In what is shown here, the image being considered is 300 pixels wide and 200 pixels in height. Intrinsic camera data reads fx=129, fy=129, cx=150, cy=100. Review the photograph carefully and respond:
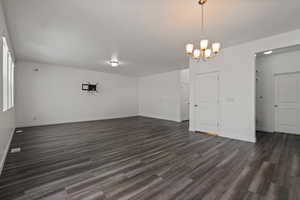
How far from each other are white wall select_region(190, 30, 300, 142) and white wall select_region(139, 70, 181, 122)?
3.05 m

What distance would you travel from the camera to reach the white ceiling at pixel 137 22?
2.22 meters

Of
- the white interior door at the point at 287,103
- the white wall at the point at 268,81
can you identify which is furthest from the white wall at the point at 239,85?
the white interior door at the point at 287,103

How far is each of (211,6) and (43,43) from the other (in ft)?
14.9

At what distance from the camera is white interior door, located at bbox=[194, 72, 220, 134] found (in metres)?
4.46

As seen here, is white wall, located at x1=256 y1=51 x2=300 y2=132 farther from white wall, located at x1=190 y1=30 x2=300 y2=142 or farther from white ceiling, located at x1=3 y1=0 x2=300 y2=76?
white ceiling, located at x1=3 y1=0 x2=300 y2=76

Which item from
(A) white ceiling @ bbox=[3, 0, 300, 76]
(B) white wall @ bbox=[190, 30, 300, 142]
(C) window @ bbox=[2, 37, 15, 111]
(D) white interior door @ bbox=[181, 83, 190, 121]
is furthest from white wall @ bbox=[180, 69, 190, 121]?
(C) window @ bbox=[2, 37, 15, 111]

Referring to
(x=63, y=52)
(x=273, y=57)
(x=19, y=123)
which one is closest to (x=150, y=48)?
(x=63, y=52)

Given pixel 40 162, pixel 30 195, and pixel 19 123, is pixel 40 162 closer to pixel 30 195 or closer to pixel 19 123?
pixel 30 195

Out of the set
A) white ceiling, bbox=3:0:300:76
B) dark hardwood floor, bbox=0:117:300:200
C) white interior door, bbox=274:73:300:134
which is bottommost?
dark hardwood floor, bbox=0:117:300:200

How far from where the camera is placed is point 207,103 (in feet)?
15.3

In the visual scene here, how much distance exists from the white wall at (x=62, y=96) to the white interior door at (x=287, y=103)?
7.74 meters

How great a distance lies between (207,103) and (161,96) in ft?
12.6

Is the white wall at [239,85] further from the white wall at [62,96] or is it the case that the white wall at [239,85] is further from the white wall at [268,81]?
the white wall at [62,96]

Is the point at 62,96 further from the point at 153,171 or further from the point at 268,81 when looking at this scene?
the point at 268,81
